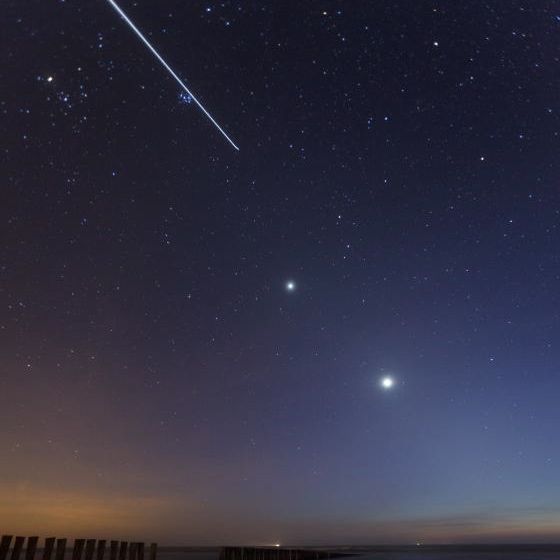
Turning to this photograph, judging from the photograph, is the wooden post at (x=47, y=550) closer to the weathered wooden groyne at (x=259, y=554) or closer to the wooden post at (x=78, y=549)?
the wooden post at (x=78, y=549)

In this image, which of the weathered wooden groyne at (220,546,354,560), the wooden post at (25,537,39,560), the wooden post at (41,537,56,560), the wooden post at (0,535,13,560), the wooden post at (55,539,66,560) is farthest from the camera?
the weathered wooden groyne at (220,546,354,560)

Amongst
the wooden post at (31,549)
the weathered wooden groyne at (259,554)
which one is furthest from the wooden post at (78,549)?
the weathered wooden groyne at (259,554)

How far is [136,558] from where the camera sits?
12.8 metres

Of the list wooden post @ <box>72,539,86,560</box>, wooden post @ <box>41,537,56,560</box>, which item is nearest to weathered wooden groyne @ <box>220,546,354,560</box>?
wooden post @ <box>72,539,86,560</box>

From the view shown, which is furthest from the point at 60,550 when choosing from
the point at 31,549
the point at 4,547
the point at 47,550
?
the point at 4,547

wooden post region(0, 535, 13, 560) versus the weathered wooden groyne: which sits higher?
the weathered wooden groyne

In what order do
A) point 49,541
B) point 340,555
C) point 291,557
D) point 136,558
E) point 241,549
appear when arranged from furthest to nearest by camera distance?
point 340,555 → point 291,557 → point 241,549 → point 136,558 → point 49,541

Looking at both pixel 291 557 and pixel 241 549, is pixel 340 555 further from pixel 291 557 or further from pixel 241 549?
pixel 241 549

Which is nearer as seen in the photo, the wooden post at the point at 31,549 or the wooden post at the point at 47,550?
the wooden post at the point at 31,549

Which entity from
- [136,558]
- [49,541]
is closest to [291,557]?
[136,558]

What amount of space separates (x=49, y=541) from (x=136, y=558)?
10.2ft

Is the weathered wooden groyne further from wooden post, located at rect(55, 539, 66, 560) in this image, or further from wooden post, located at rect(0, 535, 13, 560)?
wooden post, located at rect(0, 535, 13, 560)

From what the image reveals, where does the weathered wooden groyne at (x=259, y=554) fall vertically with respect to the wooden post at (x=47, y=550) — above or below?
above

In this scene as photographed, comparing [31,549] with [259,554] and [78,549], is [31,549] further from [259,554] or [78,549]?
[259,554]
